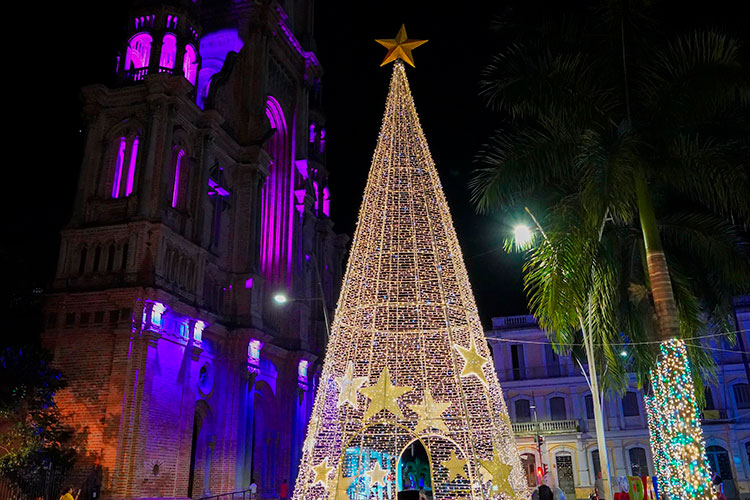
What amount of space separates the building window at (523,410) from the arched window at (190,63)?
32760mm

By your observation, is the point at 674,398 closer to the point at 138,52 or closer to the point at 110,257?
the point at 110,257

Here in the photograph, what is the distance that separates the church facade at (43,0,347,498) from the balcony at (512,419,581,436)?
1736 centimetres

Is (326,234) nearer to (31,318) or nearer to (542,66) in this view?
(31,318)

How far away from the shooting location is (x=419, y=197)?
1224 cm

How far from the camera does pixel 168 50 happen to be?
2611 centimetres

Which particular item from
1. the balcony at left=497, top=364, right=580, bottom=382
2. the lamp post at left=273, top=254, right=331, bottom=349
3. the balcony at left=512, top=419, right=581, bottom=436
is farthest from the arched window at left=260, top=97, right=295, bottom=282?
the balcony at left=512, top=419, right=581, bottom=436

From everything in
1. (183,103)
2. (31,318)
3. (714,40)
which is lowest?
(31,318)

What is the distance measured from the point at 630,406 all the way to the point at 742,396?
716 cm

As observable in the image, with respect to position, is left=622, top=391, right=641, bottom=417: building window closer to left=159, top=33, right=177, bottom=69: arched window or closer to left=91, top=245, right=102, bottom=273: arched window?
left=91, top=245, right=102, bottom=273: arched window

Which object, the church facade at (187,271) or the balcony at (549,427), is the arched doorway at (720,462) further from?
the church facade at (187,271)

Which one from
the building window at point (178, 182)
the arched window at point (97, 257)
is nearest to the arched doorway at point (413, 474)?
the arched window at point (97, 257)

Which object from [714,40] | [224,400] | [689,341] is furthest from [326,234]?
[714,40]

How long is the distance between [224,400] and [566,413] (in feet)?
91.3

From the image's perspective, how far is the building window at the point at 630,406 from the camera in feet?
138
